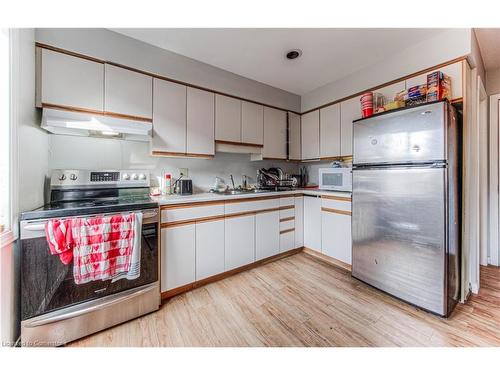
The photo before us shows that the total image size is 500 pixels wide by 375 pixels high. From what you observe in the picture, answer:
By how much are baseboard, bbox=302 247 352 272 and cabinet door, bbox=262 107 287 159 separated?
143 cm

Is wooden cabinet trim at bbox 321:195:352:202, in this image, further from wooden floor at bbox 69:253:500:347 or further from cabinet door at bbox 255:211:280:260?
wooden floor at bbox 69:253:500:347

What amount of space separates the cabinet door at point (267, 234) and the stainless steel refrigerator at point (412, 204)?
96 centimetres

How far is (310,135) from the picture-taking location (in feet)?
10.1

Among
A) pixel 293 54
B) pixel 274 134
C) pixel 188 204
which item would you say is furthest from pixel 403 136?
pixel 188 204

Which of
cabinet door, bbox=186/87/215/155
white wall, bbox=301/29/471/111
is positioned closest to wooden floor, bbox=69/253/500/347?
cabinet door, bbox=186/87/215/155

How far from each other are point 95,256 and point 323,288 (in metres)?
1.96

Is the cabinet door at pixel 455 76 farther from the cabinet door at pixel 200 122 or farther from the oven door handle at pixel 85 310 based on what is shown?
the oven door handle at pixel 85 310

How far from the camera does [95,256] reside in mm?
1317

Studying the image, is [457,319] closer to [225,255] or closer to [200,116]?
[225,255]

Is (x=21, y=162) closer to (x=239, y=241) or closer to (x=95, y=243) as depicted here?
(x=95, y=243)

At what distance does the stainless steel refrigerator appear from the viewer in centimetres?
147

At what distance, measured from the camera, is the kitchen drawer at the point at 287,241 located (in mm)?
2586

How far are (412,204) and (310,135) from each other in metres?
1.80
